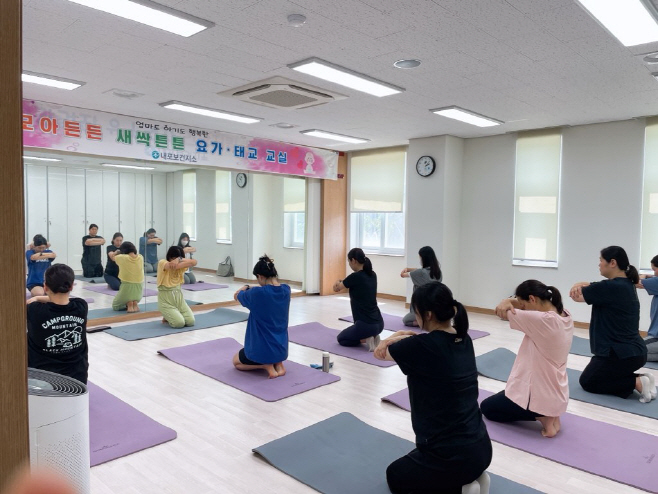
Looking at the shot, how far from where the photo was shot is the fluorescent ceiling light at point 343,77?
3908 mm

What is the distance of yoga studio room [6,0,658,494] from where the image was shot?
2287 millimetres

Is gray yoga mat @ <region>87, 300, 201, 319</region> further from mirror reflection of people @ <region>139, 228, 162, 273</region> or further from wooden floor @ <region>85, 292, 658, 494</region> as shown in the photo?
wooden floor @ <region>85, 292, 658, 494</region>

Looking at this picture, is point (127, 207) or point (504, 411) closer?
point (504, 411)

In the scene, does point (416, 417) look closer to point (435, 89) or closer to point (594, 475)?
point (594, 475)

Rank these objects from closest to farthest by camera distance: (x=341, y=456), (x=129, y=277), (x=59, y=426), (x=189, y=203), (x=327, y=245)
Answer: (x=59, y=426) → (x=341, y=456) → (x=129, y=277) → (x=189, y=203) → (x=327, y=245)

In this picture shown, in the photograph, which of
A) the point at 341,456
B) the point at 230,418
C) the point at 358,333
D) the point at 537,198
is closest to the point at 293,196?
the point at 537,198

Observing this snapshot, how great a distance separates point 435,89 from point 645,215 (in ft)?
10.8

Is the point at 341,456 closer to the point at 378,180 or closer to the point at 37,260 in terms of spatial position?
the point at 37,260

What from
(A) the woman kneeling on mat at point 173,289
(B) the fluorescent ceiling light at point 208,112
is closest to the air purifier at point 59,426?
(B) the fluorescent ceiling light at point 208,112

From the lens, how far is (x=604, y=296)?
3.70 m

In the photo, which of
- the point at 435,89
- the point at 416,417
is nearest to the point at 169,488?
the point at 416,417

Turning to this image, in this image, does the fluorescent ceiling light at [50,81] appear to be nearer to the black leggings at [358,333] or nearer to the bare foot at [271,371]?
the bare foot at [271,371]

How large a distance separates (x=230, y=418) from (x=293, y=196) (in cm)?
590

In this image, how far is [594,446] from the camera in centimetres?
304
